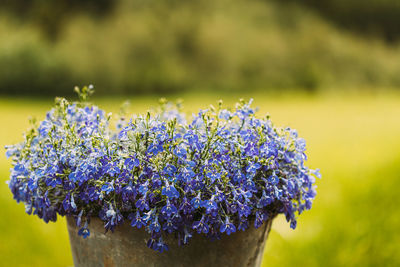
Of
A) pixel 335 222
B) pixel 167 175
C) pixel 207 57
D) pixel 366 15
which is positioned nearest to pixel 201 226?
pixel 167 175

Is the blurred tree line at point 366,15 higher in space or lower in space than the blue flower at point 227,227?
higher

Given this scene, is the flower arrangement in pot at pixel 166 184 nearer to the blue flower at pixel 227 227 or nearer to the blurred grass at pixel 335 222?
the blue flower at pixel 227 227

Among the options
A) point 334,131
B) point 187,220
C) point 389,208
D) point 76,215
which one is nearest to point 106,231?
point 76,215

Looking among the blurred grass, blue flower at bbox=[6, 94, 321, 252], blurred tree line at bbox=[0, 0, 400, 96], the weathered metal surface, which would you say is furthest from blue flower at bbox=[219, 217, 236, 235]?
blurred tree line at bbox=[0, 0, 400, 96]

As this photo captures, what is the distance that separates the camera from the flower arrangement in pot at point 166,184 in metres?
1.21

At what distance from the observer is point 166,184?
1161 millimetres

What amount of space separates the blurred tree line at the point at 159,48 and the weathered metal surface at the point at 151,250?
24.6ft

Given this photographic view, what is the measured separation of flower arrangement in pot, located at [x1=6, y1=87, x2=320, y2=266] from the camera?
121 centimetres

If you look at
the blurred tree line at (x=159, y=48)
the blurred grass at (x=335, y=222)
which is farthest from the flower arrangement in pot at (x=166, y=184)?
the blurred tree line at (x=159, y=48)

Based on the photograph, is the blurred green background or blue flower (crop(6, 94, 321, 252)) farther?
the blurred green background

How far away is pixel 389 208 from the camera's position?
347 cm

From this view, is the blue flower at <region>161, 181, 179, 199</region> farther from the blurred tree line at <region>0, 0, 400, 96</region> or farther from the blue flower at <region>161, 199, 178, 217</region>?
the blurred tree line at <region>0, 0, 400, 96</region>

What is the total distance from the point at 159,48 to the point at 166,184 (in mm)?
7720

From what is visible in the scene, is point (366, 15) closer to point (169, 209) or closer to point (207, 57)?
point (207, 57)
